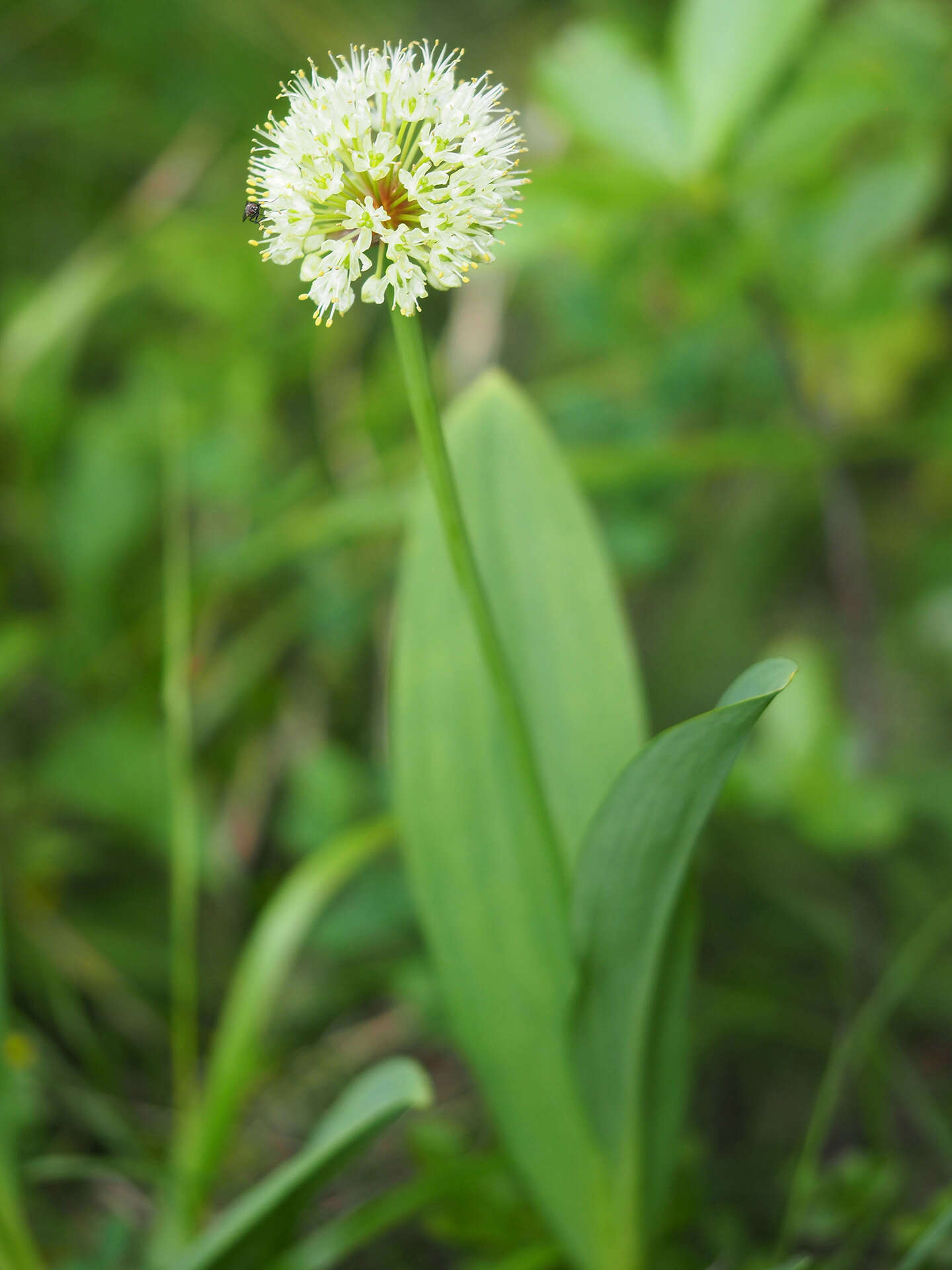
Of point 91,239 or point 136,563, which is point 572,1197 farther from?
point 91,239

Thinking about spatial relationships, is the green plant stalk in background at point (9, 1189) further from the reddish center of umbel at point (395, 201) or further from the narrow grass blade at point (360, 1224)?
the reddish center of umbel at point (395, 201)

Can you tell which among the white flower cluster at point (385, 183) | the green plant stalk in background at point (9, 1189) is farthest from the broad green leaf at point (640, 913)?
the green plant stalk in background at point (9, 1189)

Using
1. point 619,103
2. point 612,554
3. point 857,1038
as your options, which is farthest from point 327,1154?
point 619,103

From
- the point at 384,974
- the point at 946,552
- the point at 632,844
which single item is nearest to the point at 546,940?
the point at 632,844

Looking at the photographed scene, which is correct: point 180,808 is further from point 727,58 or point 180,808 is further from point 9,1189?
point 727,58

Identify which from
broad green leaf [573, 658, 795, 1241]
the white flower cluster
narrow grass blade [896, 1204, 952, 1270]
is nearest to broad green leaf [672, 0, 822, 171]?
the white flower cluster
